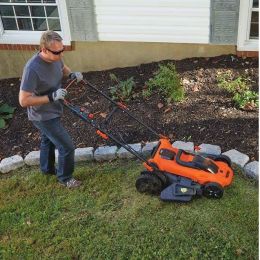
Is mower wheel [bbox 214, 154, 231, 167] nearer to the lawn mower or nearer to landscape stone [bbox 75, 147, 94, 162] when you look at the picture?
the lawn mower

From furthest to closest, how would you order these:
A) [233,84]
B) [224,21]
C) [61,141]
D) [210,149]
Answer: [224,21] < [233,84] < [210,149] < [61,141]

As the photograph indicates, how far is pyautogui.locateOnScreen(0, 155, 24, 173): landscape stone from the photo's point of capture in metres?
5.83

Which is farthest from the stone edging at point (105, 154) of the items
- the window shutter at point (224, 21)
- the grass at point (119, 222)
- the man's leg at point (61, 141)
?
the window shutter at point (224, 21)

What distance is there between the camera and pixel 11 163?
5.84 metres

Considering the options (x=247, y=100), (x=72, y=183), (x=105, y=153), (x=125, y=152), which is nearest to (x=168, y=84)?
(x=247, y=100)

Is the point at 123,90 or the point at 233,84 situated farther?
the point at 123,90

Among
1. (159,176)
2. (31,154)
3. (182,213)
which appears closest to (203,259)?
(182,213)

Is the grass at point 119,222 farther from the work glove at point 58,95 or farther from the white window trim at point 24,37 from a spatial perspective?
the white window trim at point 24,37

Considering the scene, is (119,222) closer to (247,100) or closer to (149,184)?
(149,184)

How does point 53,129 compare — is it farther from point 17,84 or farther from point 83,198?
point 17,84

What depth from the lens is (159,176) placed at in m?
4.84

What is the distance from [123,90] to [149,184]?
7.14 feet

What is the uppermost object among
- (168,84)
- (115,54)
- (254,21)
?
(254,21)

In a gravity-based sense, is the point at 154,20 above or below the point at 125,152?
above
